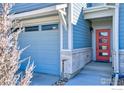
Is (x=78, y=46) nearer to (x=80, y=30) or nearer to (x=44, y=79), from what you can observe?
(x=80, y=30)

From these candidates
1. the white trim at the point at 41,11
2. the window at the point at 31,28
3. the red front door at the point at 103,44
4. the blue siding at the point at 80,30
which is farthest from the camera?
the red front door at the point at 103,44

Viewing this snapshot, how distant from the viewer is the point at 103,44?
6.64 meters

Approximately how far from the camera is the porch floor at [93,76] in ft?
15.0

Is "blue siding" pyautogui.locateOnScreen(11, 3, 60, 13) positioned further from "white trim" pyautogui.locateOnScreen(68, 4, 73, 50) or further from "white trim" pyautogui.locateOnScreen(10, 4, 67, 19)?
"white trim" pyautogui.locateOnScreen(68, 4, 73, 50)

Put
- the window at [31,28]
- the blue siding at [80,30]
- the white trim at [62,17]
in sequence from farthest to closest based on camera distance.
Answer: the window at [31,28] → the blue siding at [80,30] → the white trim at [62,17]

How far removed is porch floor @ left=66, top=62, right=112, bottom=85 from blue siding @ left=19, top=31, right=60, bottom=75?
2.86 feet

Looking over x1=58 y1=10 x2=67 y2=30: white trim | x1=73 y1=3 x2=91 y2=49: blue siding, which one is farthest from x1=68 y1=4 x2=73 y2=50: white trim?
x1=73 y1=3 x2=91 y2=49: blue siding

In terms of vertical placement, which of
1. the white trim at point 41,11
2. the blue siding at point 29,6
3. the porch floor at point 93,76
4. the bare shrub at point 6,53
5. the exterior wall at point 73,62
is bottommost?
the porch floor at point 93,76

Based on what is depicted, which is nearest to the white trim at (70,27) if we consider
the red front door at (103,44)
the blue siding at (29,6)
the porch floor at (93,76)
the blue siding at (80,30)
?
the blue siding at (80,30)

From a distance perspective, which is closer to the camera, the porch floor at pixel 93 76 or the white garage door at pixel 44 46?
the porch floor at pixel 93 76

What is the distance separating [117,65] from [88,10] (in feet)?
7.53

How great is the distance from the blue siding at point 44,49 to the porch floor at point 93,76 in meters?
0.87

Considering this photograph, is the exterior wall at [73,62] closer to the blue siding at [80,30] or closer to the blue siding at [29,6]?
the blue siding at [80,30]
